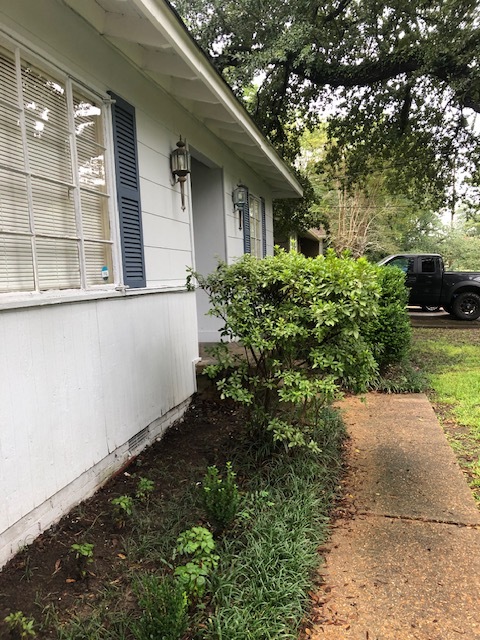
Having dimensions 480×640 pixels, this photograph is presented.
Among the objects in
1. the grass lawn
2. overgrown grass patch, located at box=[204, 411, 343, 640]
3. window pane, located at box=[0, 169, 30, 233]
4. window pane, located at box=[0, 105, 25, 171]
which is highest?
window pane, located at box=[0, 105, 25, 171]

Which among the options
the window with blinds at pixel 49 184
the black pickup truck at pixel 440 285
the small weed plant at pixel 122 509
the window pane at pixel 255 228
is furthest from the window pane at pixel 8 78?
the black pickup truck at pixel 440 285

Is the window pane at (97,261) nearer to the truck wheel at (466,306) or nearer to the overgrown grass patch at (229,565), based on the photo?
the overgrown grass patch at (229,565)

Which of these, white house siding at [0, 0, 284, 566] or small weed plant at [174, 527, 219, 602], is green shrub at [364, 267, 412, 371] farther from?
small weed plant at [174, 527, 219, 602]

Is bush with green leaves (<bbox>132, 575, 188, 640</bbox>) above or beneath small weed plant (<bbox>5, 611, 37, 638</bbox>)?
above

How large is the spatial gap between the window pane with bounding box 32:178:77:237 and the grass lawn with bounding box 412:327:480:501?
3.23 meters

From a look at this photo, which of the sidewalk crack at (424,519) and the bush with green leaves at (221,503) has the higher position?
the bush with green leaves at (221,503)

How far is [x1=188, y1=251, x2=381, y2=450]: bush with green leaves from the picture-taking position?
9.25 feet

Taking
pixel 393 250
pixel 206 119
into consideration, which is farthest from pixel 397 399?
pixel 393 250

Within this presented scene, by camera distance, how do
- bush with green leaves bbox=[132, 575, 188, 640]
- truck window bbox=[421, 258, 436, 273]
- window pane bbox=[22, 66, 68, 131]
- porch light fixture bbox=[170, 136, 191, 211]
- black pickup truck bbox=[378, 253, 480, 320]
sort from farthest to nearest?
truck window bbox=[421, 258, 436, 273] → black pickup truck bbox=[378, 253, 480, 320] → porch light fixture bbox=[170, 136, 191, 211] → window pane bbox=[22, 66, 68, 131] → bush with green leaves bbox=[132, 575, 188, 640]

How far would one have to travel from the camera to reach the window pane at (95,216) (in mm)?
2910

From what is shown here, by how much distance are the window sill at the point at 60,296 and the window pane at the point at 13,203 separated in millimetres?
349

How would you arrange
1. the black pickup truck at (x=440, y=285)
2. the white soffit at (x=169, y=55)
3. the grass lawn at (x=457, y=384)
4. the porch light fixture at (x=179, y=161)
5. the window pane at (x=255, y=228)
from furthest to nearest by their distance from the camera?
the black pickup truck at (x=440, y=285)
the window pane at (x=255, y=228)
the porch light fixture at (x=179, y=161)
the grass lawn at (x=457, y=384)
the white soffit at (x=169, y=55)

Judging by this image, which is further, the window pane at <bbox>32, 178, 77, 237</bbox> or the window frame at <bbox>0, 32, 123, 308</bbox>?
the window pane at <bbox>32, 178, 77, 237</bbox>

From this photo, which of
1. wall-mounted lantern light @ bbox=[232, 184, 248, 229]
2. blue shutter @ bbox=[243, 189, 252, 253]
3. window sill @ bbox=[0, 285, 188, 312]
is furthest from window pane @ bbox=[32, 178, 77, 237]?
blue shutter @ bbox=[243, 189, 252, 253]
